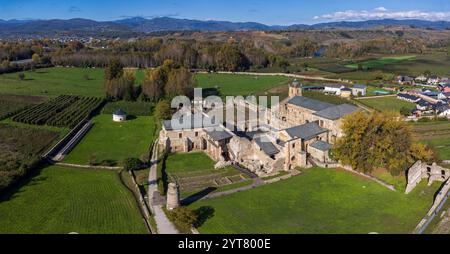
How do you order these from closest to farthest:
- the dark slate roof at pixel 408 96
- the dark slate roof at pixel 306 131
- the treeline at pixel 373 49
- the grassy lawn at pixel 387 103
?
1. the dark slate roof at pixel 306 131
2. the grassy lawn at pixel 387 103
3. the dark slate roof at pixel 408 96
4. the treeline at pixel 373 49

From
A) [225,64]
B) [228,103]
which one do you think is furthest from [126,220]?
[225,64]

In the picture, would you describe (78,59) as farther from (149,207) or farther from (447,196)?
(447,196)

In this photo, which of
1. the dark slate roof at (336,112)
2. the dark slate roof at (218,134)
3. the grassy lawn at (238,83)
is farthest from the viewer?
the grassy lawn at (238,83)

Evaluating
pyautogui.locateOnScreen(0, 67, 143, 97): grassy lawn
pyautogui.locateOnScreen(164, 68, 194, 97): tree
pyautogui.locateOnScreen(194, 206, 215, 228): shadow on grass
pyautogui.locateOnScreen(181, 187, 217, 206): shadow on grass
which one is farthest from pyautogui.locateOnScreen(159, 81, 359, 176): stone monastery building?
pyautogui.locateOnScreen(0, 67, 143, 97): grassy lawn

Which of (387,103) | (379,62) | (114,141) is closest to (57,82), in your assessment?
(114,141)

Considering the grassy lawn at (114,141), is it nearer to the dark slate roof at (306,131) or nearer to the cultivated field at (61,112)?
the cultivated field at (61,112)

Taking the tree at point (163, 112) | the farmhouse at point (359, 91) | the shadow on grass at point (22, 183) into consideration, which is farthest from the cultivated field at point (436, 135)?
the shadow on grass at point (22, 183)
